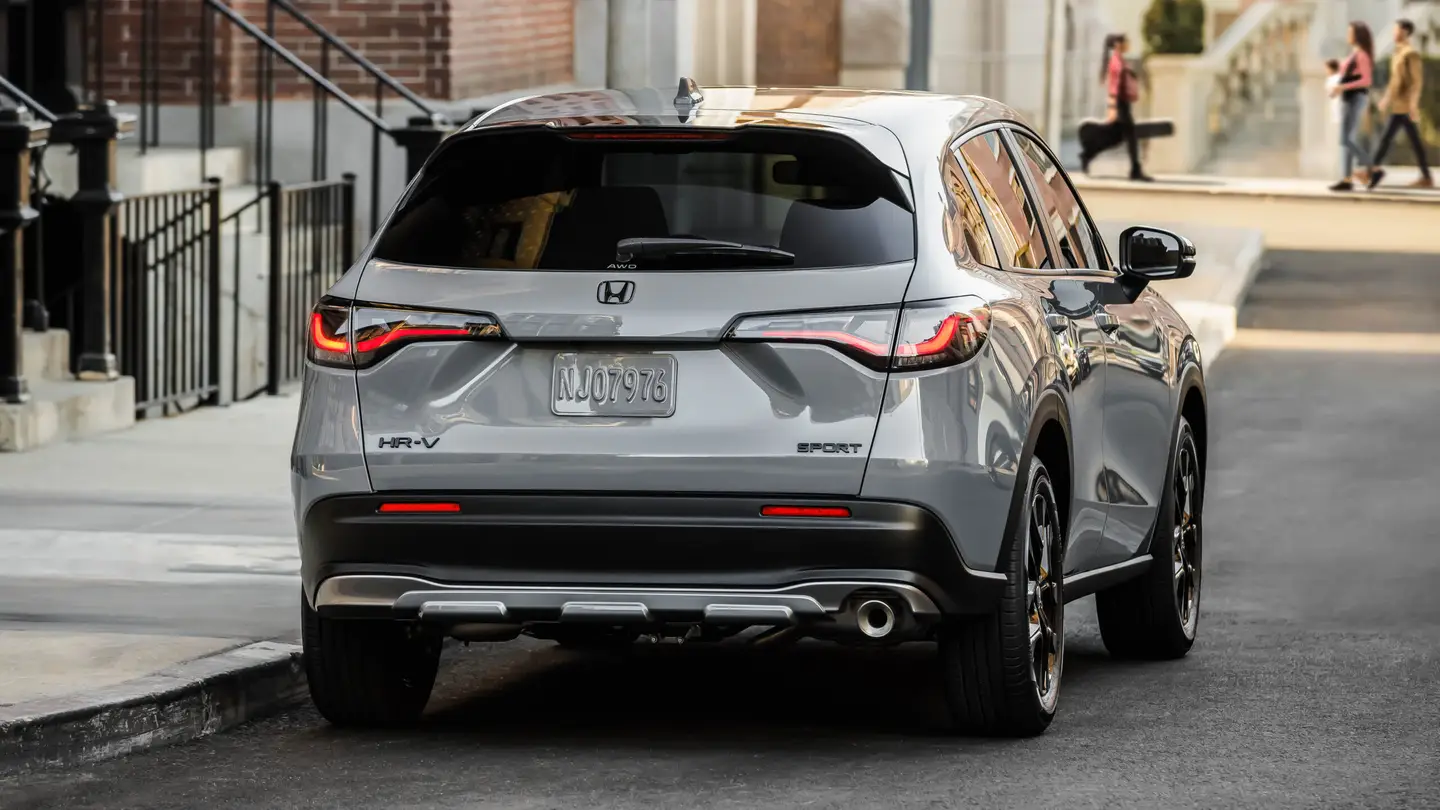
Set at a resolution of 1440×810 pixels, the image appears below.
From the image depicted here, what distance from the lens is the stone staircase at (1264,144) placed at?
44125mm

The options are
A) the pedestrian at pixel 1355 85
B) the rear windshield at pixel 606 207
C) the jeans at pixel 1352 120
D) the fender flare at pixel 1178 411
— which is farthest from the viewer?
the jeans at pixel 1352 120

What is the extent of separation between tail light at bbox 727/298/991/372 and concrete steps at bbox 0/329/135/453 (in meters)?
7.25

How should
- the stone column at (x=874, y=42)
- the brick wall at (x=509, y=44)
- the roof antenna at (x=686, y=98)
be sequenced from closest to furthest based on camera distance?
the roof antenna at (x=686, y=98) → the brick wall at (x=509, y=44) → the stone column at (x=874, y=42)

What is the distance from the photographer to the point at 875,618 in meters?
6.91

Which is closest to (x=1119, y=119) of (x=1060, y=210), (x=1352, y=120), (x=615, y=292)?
(x=1352, y=120)

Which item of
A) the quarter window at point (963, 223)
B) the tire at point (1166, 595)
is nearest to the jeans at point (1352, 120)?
the tire at point (1166, 595)

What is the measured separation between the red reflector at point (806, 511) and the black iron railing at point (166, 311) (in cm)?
830

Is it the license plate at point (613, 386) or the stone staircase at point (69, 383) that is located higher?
the license plate at point (613, 386)

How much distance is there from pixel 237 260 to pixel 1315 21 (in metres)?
31.6

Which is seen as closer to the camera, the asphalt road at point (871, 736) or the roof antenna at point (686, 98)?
the asphalt road at point (871, 736)

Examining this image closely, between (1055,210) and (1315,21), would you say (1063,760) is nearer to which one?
(1055,210)

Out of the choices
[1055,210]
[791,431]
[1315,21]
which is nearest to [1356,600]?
[1055,210]

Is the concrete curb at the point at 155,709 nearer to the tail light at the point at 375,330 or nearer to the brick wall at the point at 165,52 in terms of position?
the tail light at the point at 375,330

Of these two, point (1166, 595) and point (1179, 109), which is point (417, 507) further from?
point (1179, 109)
